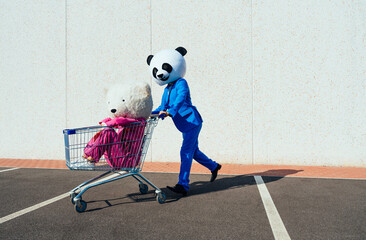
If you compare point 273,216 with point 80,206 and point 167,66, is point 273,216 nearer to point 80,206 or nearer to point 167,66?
point 80,206

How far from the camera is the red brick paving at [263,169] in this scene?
5.39 m

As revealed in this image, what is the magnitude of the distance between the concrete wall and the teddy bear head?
323cm

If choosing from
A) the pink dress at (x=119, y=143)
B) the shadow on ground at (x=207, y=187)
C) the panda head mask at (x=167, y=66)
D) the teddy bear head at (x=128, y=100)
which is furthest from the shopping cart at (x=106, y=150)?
the panda head mask at (x=167, y=66)


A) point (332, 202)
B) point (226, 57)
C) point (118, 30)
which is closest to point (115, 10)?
point (118, 30)

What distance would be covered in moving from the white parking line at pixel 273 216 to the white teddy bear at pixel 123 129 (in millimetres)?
1675

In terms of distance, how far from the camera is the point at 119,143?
3.38 meters

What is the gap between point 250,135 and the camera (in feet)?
21.3

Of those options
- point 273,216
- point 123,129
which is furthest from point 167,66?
point 273,216

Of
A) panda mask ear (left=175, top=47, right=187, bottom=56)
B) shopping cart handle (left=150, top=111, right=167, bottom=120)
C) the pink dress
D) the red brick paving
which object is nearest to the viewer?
the pink dress

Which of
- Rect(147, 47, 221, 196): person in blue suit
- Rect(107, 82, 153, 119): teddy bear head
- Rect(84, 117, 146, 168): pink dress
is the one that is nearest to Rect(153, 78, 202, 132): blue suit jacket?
Rect(147, 47, 221, 196): person in blue suit

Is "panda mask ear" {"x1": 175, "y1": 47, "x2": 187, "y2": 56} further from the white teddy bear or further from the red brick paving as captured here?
the red brick paving

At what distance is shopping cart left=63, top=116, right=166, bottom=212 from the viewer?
3238 millimetres

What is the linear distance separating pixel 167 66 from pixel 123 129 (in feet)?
3.51

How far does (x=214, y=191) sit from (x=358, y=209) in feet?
5.87
